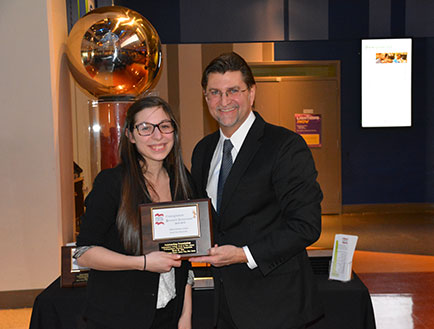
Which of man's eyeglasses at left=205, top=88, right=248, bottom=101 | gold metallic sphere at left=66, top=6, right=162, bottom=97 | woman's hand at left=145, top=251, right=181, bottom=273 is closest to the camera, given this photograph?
woman's hand at left=145, top=251, right=181, bottom=273

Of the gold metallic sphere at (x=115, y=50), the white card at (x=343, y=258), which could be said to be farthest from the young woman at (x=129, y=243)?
the gold metallic sphere at (x=115, y=50)

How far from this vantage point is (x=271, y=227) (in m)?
1.61

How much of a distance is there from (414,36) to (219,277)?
7183mm

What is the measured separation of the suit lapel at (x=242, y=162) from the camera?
1610 millimetres

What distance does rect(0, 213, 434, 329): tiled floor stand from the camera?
353cm

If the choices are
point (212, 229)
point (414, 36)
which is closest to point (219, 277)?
point (212, 229)

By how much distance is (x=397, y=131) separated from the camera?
307 inches

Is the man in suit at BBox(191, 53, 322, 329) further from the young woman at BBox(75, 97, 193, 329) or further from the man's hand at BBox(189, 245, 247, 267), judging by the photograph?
the young woman at BBox(75, 97, 193, 329)

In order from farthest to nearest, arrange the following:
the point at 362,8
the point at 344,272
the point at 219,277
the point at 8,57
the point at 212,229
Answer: the point at 362,8
the point at 8,57
the point at 344,272
the point at 219,277
the point at 212,229

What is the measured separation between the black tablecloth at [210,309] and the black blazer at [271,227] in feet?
2.10

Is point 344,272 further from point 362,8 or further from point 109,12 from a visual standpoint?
point 362,8

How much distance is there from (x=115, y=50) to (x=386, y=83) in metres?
5.87

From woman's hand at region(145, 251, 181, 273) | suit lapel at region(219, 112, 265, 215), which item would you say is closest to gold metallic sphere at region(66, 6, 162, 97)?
suit lapel at region(219, 112, 265, 215)

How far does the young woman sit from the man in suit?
198 millimetres
